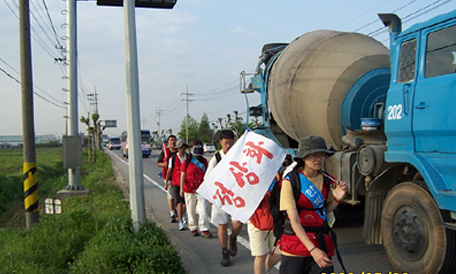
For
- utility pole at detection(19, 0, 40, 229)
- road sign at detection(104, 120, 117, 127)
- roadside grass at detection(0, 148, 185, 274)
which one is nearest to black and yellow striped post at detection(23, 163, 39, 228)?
utility pole at detection(19, 0, 40, 229)

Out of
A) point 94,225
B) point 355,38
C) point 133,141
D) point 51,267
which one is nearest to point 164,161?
point 94,225

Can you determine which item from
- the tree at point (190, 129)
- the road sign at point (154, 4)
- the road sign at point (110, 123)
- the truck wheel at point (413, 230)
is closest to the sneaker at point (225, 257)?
the truck wheel at point (413, 230)

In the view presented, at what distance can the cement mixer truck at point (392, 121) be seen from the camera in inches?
159

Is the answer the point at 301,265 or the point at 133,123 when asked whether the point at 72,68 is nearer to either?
the point at 133,123

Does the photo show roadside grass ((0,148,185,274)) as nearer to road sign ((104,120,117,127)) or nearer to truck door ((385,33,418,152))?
truck door ((385,33,418,152))

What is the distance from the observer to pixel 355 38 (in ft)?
22.3

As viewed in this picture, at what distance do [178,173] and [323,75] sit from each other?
122 inches

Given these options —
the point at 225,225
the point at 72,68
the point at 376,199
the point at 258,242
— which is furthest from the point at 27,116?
the point at 376,199

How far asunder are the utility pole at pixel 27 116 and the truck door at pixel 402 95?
19.6ft

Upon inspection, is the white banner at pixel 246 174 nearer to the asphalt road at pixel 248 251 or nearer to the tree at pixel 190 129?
the asphalt road at pixel 248 251

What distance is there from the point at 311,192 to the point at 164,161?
5.61 meters

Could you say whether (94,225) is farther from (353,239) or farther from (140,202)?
(353,239)

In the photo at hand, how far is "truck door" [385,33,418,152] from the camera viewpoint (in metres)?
4.55

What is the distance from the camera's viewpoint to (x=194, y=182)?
22.5 feet
